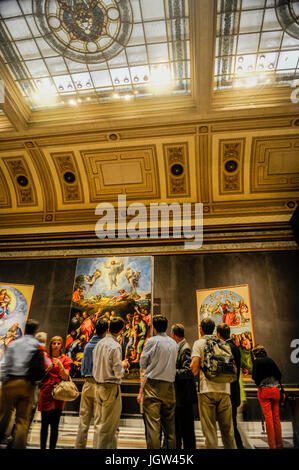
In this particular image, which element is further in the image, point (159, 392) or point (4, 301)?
point (4, 301)

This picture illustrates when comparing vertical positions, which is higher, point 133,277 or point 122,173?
point 122,173

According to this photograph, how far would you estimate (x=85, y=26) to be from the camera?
725 centimetres

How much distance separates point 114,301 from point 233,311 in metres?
3.42

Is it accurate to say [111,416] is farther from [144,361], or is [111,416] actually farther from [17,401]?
[17,401]

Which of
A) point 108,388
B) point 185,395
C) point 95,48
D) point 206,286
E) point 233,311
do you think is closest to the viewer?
point 108,388

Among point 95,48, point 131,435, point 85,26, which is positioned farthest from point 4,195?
point 131,435

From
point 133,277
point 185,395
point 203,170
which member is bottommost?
point 185,395

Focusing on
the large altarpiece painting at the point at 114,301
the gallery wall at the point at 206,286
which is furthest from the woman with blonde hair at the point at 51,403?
the gallery wall at the point at 206,286

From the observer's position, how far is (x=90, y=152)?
378 inches

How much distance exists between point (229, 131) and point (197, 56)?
2437 mm

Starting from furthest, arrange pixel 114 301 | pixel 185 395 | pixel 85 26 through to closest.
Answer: pixel 114 301 < pixel 85 26 < pixel 185 395

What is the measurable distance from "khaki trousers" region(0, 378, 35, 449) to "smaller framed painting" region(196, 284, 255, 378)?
5535 millimetres

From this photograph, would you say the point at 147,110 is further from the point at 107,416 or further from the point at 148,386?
the point at 107,416

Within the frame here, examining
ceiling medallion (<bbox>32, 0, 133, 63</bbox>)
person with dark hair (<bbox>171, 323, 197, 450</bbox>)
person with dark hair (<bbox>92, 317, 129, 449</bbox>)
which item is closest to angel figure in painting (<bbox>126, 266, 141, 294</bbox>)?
person with dark hair (<bbox>171, 323, 197, 450</bbox>)
